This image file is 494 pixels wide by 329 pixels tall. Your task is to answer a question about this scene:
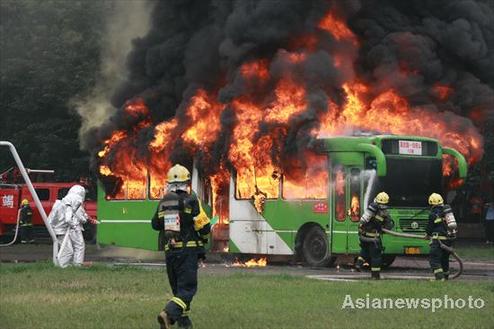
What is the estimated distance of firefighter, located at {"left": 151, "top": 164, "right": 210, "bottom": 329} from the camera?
35.8 feet

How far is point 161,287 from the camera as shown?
15445 millimetres

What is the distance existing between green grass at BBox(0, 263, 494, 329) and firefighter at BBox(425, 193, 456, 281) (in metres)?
1.28

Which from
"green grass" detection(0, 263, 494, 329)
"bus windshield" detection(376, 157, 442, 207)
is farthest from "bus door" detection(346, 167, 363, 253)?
"green grass" detection(0, 263, 494, 329)

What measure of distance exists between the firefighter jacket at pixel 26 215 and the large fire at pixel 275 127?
260 inches

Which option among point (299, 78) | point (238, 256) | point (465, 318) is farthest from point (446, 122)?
point (465, 318)

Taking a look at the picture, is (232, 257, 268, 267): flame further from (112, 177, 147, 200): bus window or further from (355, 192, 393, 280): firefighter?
(355, 192, 393, 280): firefighter

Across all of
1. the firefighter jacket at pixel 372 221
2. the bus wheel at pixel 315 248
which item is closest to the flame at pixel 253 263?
the bus wheel at pixel 315 248

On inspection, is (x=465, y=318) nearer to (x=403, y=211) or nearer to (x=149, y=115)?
(x=403, y=211)

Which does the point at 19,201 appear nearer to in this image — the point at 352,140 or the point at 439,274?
the point at 352,140

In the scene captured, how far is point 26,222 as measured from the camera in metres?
33.8

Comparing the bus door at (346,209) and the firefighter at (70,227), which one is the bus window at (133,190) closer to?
the firefighter at (70,227)

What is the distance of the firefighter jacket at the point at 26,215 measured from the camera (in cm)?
3306

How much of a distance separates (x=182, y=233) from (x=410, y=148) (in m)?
11.6

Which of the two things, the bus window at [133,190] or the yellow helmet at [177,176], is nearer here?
the yellow helmet at [177,176]
